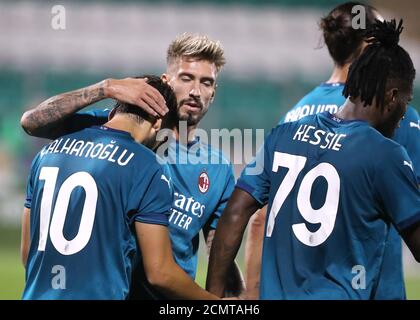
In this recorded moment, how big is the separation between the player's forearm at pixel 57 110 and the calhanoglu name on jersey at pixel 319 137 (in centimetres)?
112

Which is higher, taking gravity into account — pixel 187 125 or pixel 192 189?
pixel 187 125

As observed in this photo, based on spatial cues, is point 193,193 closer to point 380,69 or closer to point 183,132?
point 183,132

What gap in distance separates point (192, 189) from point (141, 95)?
1006mm

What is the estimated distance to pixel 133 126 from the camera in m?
4.29

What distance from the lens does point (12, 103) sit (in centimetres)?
1933

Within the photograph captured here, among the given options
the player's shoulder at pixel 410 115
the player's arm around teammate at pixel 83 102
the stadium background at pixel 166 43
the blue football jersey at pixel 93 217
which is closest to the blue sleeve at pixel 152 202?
the blue football jersey at pixel 93 217

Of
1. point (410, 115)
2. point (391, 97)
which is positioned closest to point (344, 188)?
point (391, 97)

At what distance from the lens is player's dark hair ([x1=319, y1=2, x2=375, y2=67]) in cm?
547

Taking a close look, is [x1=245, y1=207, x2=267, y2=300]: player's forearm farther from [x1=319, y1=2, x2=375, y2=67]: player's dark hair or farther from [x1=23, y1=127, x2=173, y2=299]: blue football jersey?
[x1=23, y1=127, x2=173, y2=299]: blue football jersey

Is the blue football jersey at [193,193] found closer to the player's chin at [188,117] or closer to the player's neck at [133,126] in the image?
the player's chin at [188,117]

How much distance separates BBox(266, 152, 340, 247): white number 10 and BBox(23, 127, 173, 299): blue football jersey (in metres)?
0.56

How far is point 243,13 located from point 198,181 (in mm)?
19493

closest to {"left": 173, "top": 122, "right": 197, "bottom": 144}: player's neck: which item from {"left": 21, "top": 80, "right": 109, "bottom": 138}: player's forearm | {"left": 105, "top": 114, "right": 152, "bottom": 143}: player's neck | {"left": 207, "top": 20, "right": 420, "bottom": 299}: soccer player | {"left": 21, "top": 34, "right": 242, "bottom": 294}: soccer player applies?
{"left": 21, "top": 34, "right": 242, "bottom": 294}: soccer player

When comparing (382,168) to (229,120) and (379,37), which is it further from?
(229,120)
